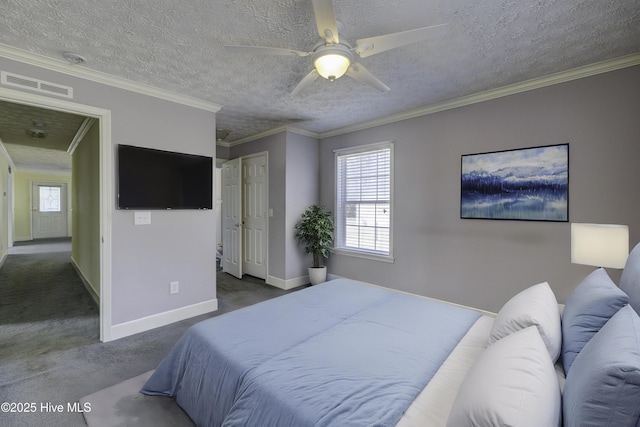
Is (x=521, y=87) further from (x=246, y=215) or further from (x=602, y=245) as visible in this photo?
(x=246, y=215)

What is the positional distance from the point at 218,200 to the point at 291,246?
11.5ft

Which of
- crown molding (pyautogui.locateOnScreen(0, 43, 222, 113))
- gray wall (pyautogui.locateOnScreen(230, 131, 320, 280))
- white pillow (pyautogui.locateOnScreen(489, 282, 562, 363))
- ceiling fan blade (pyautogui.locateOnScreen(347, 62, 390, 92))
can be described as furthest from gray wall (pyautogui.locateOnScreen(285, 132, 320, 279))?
white pillow (pyautogui.locateOnScreen(489, 282, 562, 363))

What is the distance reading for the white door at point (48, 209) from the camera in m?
9.70

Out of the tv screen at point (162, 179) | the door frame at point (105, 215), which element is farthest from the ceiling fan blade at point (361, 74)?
the door frame at point (105, 215)

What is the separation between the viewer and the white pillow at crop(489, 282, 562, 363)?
1226 mm

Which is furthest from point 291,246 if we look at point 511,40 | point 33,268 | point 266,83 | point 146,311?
point 33,268

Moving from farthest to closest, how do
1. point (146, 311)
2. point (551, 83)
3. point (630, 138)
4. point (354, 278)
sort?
point (354, 278)
point (146, 311)
point (551, 83)
point (630, 138)

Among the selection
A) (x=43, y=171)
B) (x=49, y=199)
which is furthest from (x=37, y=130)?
(x=49, y=199)

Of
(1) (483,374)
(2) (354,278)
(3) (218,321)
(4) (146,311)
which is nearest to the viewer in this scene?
(1) (483,374)

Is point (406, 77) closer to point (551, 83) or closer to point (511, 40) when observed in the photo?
point (511, 40)

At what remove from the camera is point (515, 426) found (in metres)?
0.73

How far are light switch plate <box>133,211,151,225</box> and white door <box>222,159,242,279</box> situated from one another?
2.17m

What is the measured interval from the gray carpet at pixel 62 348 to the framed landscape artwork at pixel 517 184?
2.97 m

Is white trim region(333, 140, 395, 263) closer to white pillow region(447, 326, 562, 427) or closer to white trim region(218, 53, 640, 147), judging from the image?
white trim region(218, 53, 640, 147)
